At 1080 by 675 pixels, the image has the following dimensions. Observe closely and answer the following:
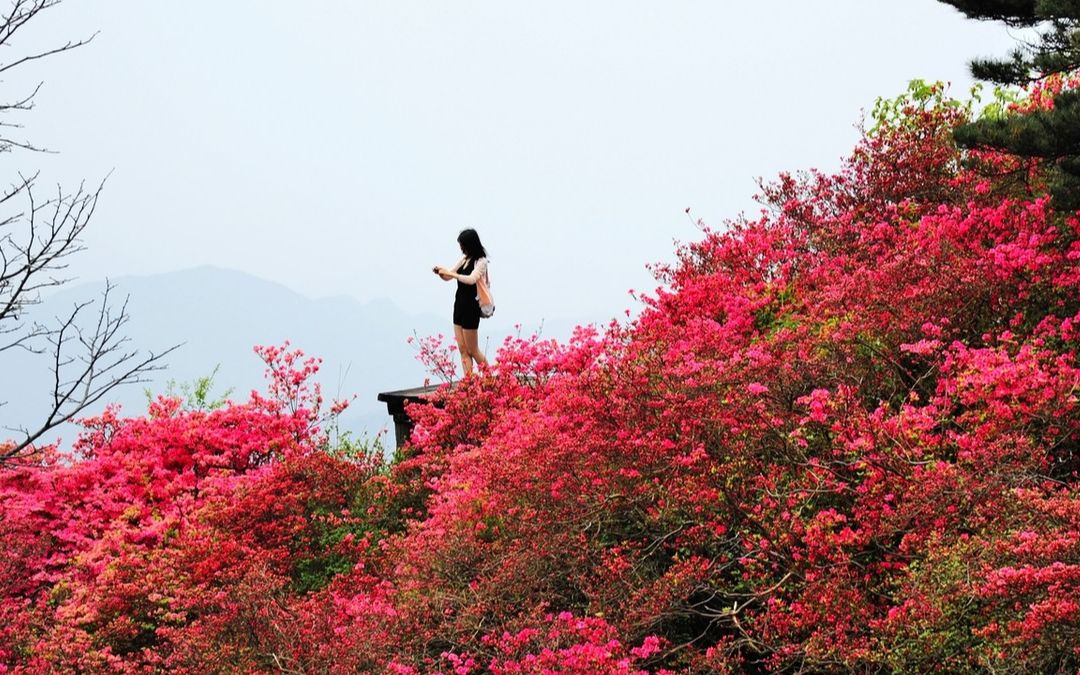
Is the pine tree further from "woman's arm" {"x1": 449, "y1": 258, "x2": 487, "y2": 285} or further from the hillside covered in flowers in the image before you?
"woman's arm" {"x1": 449, "y1": 258, "x2": 487, "y2": 285}

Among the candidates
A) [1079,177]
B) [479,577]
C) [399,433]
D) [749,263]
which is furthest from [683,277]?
[479,577]

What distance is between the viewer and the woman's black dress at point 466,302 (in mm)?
11461

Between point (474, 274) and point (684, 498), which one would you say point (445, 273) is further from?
point (684, 498)

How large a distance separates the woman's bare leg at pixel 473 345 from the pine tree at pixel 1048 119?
5289mm

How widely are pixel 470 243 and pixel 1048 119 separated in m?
5.72

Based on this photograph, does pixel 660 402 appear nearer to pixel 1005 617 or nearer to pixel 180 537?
pixel 1005 617

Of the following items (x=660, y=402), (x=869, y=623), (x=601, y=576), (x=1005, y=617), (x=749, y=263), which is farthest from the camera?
(x=749, y=263)

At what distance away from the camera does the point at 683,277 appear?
11.5 m

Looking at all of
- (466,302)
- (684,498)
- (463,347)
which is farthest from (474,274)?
(684,498)

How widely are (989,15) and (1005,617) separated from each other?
268 inches

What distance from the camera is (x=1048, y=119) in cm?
812

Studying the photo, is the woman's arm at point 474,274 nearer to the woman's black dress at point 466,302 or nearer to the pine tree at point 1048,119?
the woman's black dress at point 466,302

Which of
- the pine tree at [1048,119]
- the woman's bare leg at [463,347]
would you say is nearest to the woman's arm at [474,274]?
the woman's bare leg at [463,347]

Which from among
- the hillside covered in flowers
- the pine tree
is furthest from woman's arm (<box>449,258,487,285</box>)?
the pine tree
